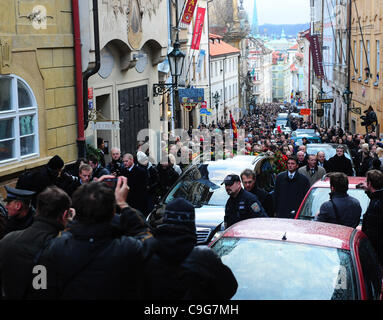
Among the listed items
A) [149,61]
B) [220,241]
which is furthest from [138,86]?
[220,241]

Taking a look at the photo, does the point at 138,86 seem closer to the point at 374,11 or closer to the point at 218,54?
the point at 374,11

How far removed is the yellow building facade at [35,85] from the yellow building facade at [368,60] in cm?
1801

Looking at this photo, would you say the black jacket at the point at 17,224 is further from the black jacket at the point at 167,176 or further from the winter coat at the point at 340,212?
the black jacket at the point at 167,176

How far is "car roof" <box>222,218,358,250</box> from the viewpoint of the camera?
5656 mm

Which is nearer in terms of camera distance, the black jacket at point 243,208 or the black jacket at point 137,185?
the black jacket at point 243,208

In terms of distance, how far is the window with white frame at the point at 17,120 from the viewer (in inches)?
464

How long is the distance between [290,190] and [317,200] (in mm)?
1383

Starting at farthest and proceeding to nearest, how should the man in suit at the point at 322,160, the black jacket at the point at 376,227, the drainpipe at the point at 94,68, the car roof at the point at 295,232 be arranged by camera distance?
1. the drainpipe at the point at 94,68
2. the man in suit at the point at 322,160
3. the black jacket at the point at 376,227
4. the car roof at the point at 295,232

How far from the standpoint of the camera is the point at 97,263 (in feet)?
12.9

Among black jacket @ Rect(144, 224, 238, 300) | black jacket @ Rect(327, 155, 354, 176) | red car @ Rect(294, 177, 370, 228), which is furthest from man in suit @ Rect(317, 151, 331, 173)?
black jacket @ Rect(144, 224, 238, 300)

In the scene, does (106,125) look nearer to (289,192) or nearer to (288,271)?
(289,192)

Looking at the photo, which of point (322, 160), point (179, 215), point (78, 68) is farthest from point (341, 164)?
point (179, 215)

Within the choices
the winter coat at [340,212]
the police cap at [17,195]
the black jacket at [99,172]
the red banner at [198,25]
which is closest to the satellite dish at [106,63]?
the black jacket at [99,172]

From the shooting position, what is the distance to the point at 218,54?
208 feet
